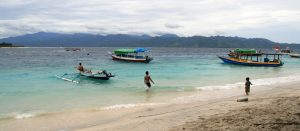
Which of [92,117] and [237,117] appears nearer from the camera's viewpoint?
[237,117]

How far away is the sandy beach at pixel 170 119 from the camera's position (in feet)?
32.1

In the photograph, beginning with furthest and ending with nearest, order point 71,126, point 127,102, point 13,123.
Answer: point 127,102, point 13,123, point 71,126

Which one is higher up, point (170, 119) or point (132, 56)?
point (132, 56)

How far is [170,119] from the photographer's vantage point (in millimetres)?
12219

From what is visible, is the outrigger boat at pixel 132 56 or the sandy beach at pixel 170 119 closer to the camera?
the sandy beach at pixel 170 119

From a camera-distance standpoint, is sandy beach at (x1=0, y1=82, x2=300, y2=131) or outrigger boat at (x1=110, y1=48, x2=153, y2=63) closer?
sandy beach at (x1=0, y1=82, x2=300, y2=131)

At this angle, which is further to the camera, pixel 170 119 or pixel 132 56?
pixel 132 56

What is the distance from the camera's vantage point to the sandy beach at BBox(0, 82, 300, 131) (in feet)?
Answer: 32.1

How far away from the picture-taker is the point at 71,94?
21.8m

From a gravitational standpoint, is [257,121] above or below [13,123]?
above

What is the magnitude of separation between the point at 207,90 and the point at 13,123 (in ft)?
42.0

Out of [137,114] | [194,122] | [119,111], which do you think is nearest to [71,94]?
[119,111]

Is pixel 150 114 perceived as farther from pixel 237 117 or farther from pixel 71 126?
pixel 237 117

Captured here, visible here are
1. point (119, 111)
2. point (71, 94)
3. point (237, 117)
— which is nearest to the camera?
point (237, 117)
